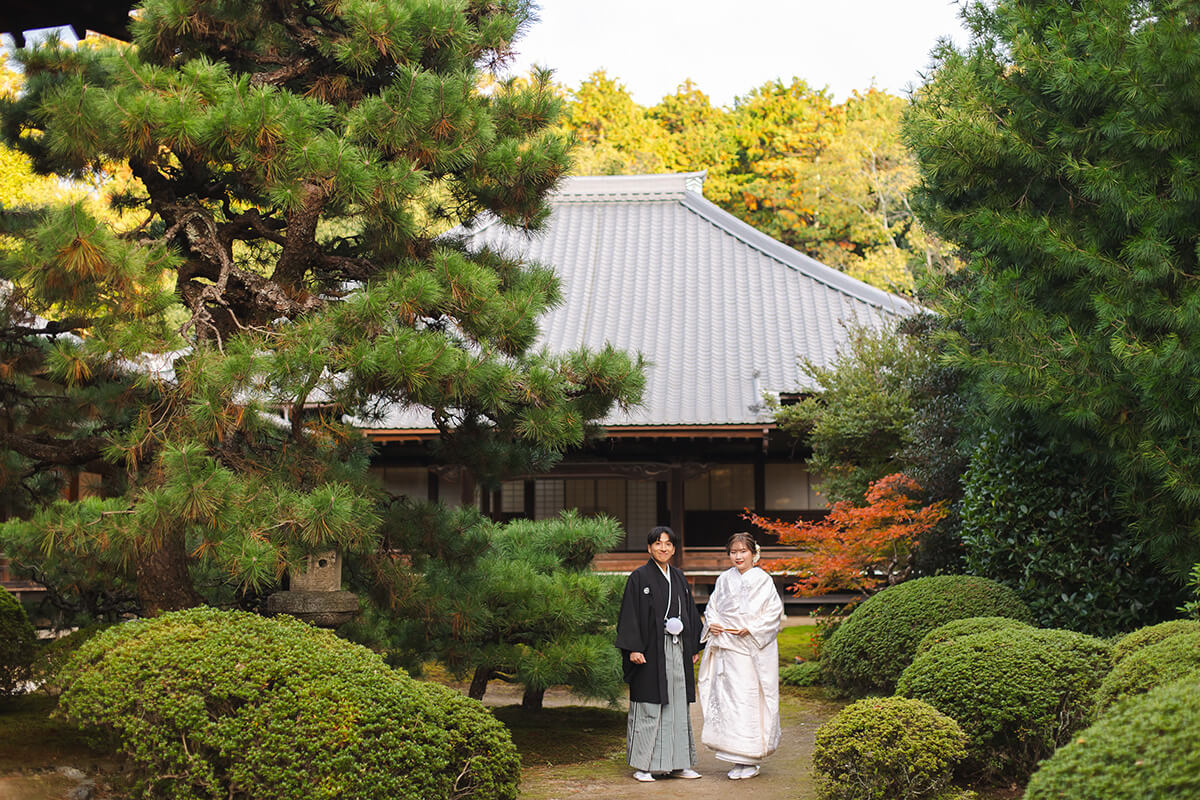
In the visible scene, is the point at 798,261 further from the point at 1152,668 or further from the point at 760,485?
the point at 1152,668

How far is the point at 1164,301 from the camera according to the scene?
592 centimetres

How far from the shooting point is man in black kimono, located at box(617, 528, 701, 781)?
6570 mm

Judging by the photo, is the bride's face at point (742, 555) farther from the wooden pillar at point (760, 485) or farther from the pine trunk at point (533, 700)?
the wooden pillar at point (760, 485)

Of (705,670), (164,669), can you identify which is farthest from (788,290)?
(164,669)

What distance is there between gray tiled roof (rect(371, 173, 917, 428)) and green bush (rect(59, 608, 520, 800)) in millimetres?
8725

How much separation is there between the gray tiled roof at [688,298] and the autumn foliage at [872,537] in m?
3.46

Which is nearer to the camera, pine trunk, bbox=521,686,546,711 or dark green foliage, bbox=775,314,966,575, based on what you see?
pine trunk, bbox=521,686,546,711

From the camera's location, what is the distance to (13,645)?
23.1ft

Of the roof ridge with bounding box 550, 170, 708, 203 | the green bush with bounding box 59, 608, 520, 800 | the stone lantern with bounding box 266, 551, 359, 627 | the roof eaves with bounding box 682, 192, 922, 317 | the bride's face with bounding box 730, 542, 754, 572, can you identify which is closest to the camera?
the green bush with bounding box 59, 608, 520, 800

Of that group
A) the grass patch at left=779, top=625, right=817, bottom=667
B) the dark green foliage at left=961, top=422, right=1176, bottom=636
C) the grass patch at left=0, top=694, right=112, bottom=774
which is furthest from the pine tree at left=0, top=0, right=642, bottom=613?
the grass patch at left=779, top=625, right=817, bottom=667

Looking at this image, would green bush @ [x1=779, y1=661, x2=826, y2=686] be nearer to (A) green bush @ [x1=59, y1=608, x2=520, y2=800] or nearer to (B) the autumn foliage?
(B) the autumn foliage

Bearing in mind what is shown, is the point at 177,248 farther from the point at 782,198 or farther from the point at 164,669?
the point at 782,198

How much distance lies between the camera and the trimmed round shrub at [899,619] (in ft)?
24.7

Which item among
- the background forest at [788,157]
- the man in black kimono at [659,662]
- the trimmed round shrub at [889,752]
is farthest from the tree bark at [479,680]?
the background forest at [788,157]
